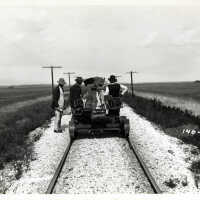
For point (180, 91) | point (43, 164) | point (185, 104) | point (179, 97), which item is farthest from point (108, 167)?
point (180, 91)

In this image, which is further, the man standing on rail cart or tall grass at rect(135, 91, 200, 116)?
tall grass at rect(135, 91, 200, 116)

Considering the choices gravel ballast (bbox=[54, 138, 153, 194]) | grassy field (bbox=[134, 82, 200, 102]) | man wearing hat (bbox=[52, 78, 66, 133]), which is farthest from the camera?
grassy field (bbox=[134, 82, 200, 102])

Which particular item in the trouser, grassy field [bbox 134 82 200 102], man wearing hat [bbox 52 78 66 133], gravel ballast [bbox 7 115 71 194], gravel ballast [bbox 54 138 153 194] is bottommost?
grassy field [bbox 134 82 200 102]

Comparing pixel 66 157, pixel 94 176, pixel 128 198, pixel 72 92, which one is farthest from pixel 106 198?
pixel 72 92

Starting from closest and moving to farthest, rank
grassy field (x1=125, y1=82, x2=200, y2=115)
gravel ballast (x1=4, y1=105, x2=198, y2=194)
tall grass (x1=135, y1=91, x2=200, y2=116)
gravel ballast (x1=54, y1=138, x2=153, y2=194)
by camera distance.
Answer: gravel ballast (x1=54, y1=138, x2=153, y2=194) → gravel ballast (x1=4, y1=105, x2=198, y2=194) → tall grass (x1=135, y1=91, x2=200, y2=116) → grassy field (x1=125, y1=82, x2=200, y2=115)

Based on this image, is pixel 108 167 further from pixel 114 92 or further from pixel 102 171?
pixel 114 92

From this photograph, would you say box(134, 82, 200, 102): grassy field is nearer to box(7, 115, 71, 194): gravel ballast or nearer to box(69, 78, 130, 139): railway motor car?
box(69, 78, 130, 139): railway motor car

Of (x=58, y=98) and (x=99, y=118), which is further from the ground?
(x=58, y=98)

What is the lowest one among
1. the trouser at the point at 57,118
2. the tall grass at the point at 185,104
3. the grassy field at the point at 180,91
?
the grassy field at the point at 180,91

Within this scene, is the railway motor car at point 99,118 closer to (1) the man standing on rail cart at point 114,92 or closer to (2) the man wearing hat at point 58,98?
(1) the man standing on rail cart at point 114,92

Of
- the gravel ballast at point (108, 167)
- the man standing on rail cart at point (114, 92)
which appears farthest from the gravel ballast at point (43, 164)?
the man standing on rail cart at point (114, 92)

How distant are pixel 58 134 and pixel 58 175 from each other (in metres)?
6.63

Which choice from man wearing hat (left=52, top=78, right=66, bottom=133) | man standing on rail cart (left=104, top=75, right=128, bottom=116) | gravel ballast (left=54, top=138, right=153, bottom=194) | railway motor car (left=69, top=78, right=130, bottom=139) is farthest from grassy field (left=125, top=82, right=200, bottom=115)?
gravel ballast (left=54, top=138, right=153, bottom=194)

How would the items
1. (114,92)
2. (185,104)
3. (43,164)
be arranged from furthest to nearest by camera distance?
(185,104)
(114,92)
(43,164)
